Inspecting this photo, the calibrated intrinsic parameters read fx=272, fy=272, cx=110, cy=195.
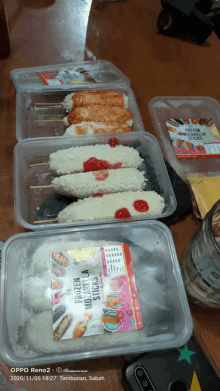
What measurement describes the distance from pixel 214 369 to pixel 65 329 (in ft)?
1.23

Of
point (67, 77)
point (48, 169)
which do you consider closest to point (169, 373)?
point (48, 169)

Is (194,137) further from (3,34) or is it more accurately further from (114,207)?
(3,34)

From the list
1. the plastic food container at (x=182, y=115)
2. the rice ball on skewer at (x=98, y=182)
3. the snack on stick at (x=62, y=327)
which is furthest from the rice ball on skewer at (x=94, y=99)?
the snack on stick at (x=62, y=327)

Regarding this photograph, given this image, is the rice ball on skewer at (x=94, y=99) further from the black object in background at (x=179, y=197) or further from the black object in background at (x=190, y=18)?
the black object in background at (x=190, y=18)

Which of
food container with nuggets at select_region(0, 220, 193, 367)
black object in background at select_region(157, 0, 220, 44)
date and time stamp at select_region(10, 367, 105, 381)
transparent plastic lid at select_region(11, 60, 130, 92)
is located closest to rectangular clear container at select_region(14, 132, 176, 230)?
food container with nuggets at select_region(0, 220, 193, 367)

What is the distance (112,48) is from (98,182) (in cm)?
82

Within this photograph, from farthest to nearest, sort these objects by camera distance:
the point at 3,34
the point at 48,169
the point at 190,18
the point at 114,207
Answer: the point at 190,18 → the point at 3,34 → the point at 48,169 → the point at 114,207

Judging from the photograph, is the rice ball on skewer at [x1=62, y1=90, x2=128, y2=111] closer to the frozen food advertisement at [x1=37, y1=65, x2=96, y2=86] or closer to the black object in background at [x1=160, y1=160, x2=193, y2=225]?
the frozen food advertisement at [x1=37, y1=65, x2=96, y2=86]

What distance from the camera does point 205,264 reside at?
65cm

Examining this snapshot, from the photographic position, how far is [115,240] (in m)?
0.77

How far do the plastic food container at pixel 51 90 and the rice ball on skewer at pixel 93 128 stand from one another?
3.3 inches

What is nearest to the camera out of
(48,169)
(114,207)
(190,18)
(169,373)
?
(169,373)

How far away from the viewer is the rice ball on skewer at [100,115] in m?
1.01

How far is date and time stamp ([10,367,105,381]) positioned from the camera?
62 centimetres
